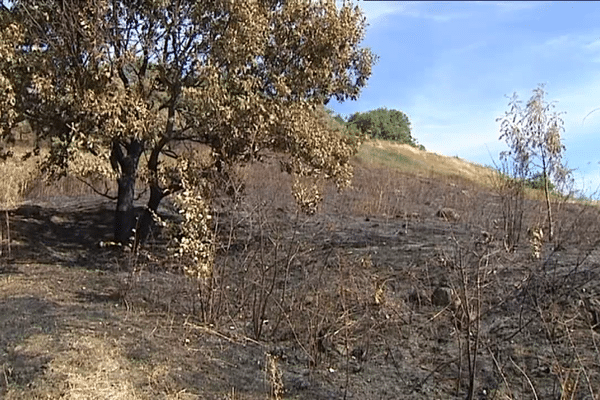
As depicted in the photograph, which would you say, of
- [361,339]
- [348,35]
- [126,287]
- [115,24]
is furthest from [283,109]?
[361,339]

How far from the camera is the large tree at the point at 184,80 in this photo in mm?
7371

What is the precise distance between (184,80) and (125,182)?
1710 mm

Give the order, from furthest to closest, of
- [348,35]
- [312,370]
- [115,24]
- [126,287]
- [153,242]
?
[153,242] < [348,35] < [115,24] < [126,287] < [312,370]

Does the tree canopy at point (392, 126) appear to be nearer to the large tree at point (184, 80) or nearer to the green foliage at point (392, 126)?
the green foliage at point (392, 126)

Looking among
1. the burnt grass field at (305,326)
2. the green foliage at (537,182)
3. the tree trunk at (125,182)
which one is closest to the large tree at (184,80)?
the tree trunk at (125,182)

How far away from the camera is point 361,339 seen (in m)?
5.53

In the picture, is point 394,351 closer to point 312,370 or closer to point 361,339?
point 361,339

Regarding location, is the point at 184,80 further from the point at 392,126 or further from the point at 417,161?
the point at 392,126

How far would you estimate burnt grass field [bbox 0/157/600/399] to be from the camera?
4582mm

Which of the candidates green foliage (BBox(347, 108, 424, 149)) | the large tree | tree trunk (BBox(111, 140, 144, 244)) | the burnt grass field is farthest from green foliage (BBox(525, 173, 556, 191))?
green foliage (BBox(347, 108, 424, 149))

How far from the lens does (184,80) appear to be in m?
8.23

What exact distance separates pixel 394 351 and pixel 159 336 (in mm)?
2023

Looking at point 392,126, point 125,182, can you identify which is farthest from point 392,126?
point 125,182

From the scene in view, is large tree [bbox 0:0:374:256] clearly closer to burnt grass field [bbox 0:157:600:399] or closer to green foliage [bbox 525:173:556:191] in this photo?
burnt grass field [bbox 0:157:600:399]
